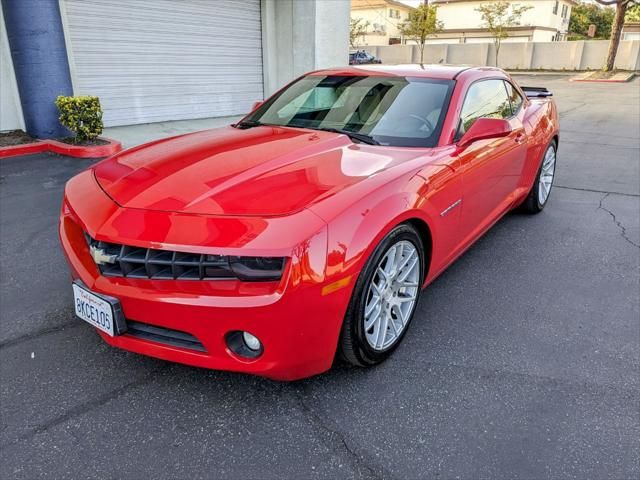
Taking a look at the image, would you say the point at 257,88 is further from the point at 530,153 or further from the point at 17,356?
the point at 17,356

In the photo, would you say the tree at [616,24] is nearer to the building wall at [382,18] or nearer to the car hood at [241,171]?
the car hood at [241,171]

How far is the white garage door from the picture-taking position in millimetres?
8430

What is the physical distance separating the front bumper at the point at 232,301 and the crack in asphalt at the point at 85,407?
29 centimetres

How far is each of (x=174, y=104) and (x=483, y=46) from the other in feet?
103

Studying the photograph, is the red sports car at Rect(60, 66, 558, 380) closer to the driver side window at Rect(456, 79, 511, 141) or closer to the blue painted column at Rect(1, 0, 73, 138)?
the driver side window at Rect(456, 79, 511, 141)

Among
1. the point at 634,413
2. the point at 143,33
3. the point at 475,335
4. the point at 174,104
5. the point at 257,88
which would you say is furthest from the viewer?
→ the point at 257,88

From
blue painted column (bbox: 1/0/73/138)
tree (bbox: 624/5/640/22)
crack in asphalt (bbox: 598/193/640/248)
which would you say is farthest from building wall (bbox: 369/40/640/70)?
blue painted column (bbox: 1/0/73/138)

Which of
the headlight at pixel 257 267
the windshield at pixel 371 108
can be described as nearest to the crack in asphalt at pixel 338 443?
the headlight at pixel 257 267

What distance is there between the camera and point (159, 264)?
2.01m

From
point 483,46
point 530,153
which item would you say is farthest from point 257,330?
point 483,46

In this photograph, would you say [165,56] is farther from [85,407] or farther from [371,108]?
[85,407]

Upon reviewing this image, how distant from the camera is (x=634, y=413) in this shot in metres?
2.26

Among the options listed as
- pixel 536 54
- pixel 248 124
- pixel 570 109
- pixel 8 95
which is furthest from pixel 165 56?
pixel 536 54

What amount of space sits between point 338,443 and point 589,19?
63.4 m
